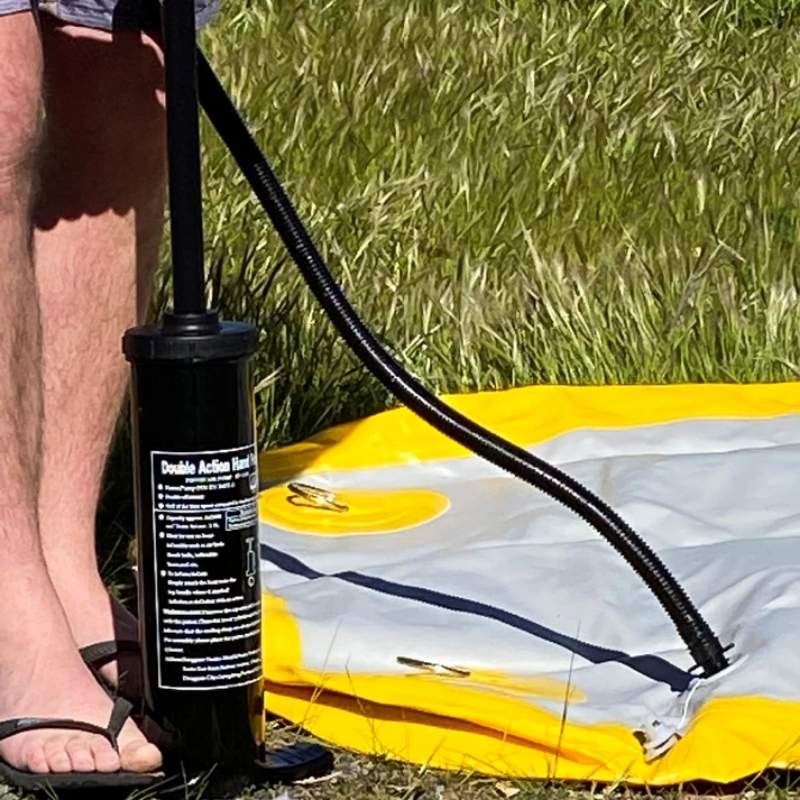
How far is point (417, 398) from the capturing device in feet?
7.32

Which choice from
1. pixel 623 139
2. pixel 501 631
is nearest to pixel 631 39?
pixel 623 139

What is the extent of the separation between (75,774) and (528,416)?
121 cm

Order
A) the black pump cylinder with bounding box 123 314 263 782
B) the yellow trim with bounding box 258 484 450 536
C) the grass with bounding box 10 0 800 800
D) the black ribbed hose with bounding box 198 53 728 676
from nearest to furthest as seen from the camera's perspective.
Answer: the black pump cylinder with bounding box 123 314 263 782 < the black ribbed hose with bounding box 198 53 728 676 < the yellow trim with bounding box 258 484 450 536 < the grass with bounding box 10 0 800 800

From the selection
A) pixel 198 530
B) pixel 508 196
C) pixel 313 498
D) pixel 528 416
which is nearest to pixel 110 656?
pixel 198 530

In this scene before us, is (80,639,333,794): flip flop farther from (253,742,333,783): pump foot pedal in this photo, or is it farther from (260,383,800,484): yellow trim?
(260,383,800,484): yellow trim

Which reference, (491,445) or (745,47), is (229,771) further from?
(745,47)

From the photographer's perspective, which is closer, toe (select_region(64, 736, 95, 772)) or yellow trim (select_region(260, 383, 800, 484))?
toe (select_region(64, 736, 95, 772))

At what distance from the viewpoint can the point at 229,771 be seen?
2008 millimetres

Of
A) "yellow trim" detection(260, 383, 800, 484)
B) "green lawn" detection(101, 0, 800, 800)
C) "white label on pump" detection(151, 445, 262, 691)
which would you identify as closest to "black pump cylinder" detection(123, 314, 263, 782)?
"white label on pump" detection(151, 445, 262, 691)

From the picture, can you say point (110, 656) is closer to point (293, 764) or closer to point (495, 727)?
point (293, 764)

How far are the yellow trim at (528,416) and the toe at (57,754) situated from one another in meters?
0.89

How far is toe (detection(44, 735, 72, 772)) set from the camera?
2.05 meters

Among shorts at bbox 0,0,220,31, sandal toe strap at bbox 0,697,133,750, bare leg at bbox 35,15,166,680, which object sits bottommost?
sandal toe strap at bbox 0,697,133,750

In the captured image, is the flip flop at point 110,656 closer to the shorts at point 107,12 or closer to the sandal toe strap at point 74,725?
the sandal toe strap at point 74,725
